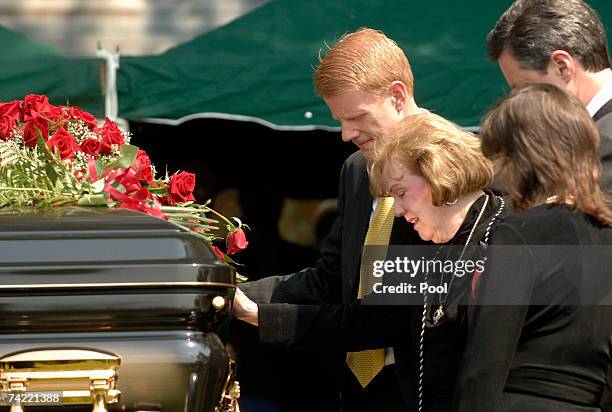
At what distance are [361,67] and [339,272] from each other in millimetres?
611

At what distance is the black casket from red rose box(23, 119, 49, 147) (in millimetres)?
395

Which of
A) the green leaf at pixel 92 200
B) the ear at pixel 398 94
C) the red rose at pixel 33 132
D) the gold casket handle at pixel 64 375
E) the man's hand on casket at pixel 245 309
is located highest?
the ear at pixel 398 94

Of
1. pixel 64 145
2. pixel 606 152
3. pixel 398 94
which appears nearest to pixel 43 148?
pixel 64 145

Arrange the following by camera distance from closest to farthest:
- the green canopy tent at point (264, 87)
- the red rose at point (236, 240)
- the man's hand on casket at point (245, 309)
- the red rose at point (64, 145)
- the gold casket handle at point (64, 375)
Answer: the gold casket handle at point (64, 375) → the red rose at point (64, 145) → the red rose at point (236, 240) → the man's hand on casket at point (245, 309) → the green canopy tent at point (264, 87)

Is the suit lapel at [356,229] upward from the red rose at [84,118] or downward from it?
downward

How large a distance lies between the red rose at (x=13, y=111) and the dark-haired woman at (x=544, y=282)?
3.64 ft

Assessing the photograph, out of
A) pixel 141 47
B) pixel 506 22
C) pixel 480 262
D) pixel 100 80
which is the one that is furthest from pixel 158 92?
pixel 480 262

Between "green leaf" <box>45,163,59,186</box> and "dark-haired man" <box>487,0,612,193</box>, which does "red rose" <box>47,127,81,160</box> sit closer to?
"green leaf" <box>45,163,59,186</box>

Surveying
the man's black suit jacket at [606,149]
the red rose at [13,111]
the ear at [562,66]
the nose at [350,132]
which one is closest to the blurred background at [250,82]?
the nose at [350,132]

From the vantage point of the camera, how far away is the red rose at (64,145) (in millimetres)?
2385

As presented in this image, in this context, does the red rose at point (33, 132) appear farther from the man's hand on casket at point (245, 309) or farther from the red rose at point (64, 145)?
the man's hand on casket at point (245, 309)

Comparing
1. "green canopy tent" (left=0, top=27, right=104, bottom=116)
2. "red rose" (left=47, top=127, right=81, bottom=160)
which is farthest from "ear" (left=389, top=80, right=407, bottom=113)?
"green canopy tent" (left=0, top=27, right=104, bottom=116)

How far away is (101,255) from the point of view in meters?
2.05

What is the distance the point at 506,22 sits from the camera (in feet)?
9.62
